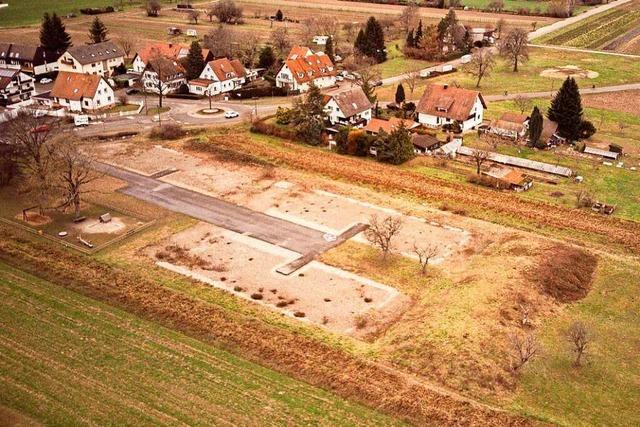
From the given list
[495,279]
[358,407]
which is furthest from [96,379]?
[495,279]

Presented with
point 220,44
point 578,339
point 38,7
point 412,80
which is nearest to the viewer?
point 578,339

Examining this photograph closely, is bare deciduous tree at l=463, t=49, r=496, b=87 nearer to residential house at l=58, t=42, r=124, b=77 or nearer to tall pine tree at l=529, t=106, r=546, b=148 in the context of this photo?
tall pine tree at l=529, t=106, r=546, b=148

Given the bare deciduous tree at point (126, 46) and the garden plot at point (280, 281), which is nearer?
the garden plot at point (280, 281)

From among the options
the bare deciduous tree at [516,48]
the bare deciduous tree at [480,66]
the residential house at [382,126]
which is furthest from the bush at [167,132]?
the bare deciduous tree at [516,48]


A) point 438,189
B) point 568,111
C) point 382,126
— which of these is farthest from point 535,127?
point 438,189

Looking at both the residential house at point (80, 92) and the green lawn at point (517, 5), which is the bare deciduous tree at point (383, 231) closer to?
the residential house at point (80, 92)

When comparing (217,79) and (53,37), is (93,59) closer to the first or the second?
(53,37)

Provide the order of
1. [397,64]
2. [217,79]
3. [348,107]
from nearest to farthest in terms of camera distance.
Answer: [348,107]
[217,79]
[397,64]
